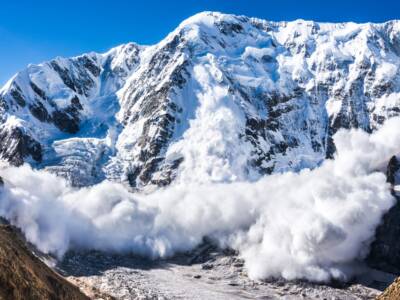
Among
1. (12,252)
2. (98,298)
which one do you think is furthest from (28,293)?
(98,298)

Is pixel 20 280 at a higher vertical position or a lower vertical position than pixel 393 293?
lower

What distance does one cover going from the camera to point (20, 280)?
347 ft

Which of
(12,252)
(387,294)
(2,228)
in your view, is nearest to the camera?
(387,294)

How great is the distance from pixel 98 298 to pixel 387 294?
448 ft

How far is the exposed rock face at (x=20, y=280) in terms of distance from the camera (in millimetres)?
100238

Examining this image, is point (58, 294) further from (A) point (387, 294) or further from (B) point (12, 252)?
(A) point (387, 294)

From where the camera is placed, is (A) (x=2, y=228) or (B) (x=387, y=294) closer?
(B) (x=387, y=294)

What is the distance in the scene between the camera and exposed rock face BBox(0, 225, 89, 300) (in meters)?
100

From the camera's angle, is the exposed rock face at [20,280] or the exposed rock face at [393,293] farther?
the exposed rock face at [20,280]

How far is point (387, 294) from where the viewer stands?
7075cm

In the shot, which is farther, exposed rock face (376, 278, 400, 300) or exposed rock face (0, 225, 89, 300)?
exposed rock face (0, 225, 89, 300)

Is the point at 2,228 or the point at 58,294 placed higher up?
the point at 2,228

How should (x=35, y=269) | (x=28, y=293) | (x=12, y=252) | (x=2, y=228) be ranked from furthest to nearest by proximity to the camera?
(x=2, y=228) → (x=35, y=269) → (x=12, y=252) → (x=28, y=293)

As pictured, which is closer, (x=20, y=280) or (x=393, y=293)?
(x=393, y=293)
